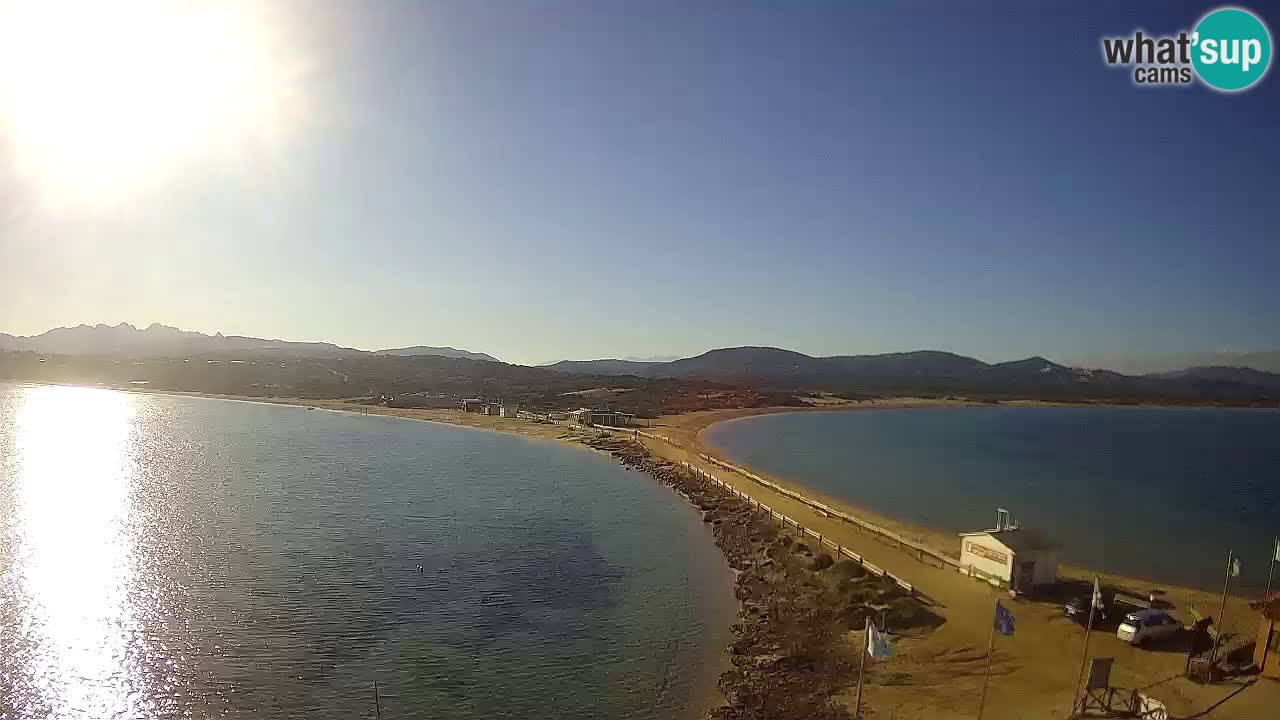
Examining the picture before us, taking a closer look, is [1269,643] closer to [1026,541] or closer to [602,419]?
[1026,541]

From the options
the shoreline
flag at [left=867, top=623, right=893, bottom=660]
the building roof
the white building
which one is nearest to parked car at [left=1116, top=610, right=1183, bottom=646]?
the white building

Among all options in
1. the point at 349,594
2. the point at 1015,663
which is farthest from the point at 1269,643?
the point at 349,594

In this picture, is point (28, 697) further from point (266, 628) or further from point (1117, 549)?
point (1117, 549)

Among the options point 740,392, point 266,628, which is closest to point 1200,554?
point 266,628

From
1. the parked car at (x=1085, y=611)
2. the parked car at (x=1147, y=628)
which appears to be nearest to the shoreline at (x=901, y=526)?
the parked car at (x=1085, y=611)

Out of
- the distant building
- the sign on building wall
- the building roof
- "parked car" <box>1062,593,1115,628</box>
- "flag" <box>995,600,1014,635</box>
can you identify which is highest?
the distant building

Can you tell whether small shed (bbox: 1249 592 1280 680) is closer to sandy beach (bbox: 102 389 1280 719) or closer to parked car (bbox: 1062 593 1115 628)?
sandy beach (bbox: 102 389 1280 719)

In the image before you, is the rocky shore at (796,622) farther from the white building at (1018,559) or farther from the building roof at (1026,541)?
the building roof at (1026,541)

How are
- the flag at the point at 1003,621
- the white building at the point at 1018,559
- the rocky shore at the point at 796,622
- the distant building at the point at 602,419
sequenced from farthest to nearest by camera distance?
the distant building at the point at 602,419 < the white building at the point at 1018,559 < the rocky shore at the point at 796,622 < the flag at the point at 1003,621
